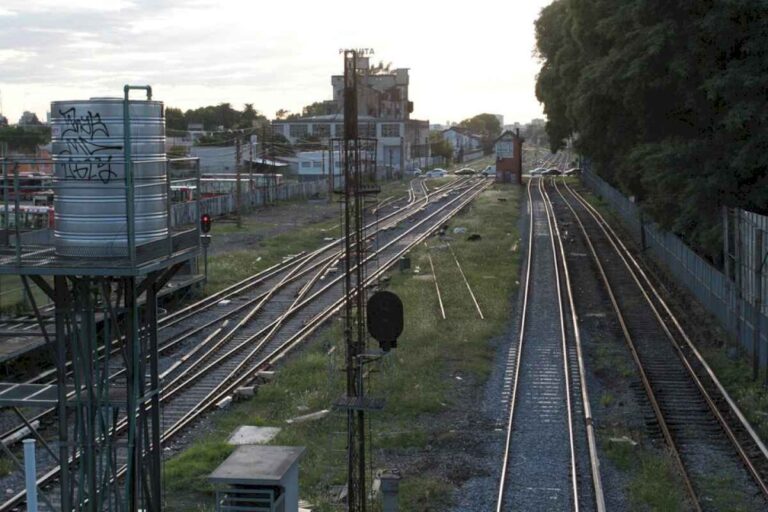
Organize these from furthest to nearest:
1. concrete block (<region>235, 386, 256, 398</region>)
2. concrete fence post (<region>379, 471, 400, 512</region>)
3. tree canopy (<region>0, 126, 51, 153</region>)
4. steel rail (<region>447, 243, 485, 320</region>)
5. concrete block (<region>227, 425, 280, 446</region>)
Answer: tree canopy (<region>0, 126, 51, 153</region>) < steel rail (<region>447, 243, 485, 320</region>) < concrete block (<region>235, 386, 256, 398</region>) < concrete block (<region>227, 425, 280, 446</region>) < concrete fence post (<region>379, 471, 400, 512</region>)

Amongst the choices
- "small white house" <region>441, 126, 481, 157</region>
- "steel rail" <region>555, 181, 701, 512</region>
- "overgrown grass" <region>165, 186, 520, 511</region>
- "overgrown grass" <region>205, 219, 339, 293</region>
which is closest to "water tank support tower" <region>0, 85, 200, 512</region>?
"overgrown grass" <region>165, 186, 520, 511</region>

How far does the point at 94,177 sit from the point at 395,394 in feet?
29.1

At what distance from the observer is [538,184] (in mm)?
75000

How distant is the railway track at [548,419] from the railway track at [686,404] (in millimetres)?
1124

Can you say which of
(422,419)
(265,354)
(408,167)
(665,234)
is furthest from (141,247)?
(408,167)

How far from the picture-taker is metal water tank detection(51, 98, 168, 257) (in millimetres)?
8102

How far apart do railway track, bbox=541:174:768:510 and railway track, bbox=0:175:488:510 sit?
17.1ft

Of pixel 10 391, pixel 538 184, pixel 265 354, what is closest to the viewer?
pixel 10 391

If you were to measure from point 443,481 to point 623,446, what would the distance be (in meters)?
2.78

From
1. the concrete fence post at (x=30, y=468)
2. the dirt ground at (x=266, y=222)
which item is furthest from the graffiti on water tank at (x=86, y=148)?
the dirt ground at (x=266, y=222)

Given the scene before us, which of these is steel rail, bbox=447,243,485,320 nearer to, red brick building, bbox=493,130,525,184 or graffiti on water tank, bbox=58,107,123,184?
graffiti on water tank, bbox=58,107,123,184

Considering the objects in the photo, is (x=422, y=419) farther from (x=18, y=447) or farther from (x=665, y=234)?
(x=665, y=234)

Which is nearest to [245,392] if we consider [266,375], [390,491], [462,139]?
[266,375]

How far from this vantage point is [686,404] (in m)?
15.4
